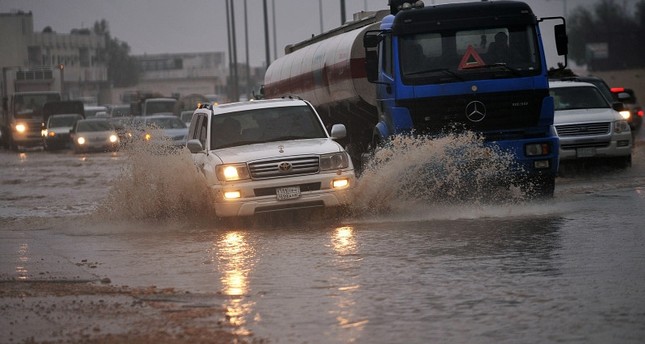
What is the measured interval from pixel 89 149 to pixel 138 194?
34.8m

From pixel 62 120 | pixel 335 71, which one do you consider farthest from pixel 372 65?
pixel 62 120

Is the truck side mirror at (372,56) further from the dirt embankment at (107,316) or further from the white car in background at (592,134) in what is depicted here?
the dirt embankment at (107,316)

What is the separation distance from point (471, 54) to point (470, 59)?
3.5 inches

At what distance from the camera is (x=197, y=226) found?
17.7 m

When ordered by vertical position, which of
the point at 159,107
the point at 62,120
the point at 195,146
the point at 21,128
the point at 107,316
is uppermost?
the point at 195,146

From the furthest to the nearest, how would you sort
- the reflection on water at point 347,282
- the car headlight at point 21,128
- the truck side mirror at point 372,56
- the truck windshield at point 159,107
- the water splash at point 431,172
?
the truck windshield at point 159,107, the car headlight at point 21,128, the truck side mirror at point 372,56, the water splash at point 431,172, the reflection on water at point 347,282

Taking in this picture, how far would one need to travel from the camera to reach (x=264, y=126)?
18266 mm

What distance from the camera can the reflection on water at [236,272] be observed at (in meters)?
9.64

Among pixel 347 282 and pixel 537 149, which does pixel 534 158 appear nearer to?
pixel 537 149

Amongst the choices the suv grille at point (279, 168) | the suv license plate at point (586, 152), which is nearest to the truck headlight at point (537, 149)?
the suv grille at point (279, 168)

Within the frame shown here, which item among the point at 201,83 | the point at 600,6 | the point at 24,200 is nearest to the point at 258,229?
the point at 24,200

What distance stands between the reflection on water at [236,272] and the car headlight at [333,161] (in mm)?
1423

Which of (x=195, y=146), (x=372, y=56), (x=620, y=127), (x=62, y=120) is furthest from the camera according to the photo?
(x=62, y=120)

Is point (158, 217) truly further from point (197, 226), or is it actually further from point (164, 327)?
point (164, 327)
